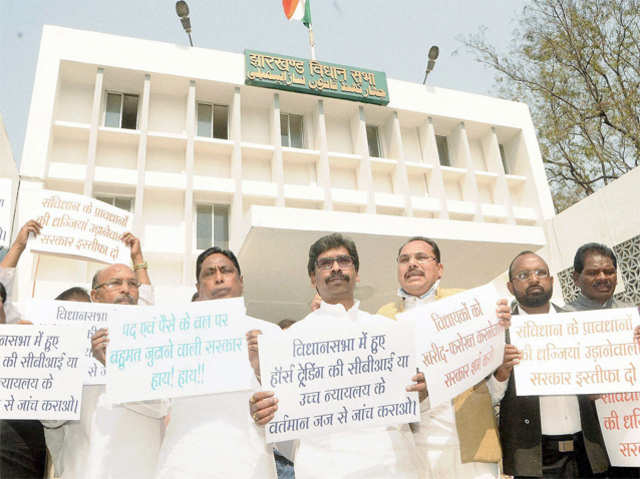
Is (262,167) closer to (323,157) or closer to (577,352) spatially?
(323,157)

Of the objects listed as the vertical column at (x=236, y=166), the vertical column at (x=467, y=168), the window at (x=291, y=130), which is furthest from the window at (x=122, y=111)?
the vertical column at (x=467, y=168)

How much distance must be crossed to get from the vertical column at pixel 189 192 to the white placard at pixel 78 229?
6224mm

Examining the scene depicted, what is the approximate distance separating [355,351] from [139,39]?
38.5 ft

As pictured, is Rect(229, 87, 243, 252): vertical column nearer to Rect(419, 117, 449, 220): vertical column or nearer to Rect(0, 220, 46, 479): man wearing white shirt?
Rect(419, 117, 449, 220): vertical column

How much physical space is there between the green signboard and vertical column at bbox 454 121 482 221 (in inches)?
94.7

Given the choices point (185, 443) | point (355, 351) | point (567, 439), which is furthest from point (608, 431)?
point (185, 443)

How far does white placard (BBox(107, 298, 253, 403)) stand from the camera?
252 cm

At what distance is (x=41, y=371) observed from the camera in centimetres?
285

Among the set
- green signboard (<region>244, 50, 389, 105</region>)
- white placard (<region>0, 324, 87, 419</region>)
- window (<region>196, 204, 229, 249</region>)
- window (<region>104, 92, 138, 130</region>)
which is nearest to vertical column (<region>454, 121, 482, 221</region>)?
green signboard (<region>244, 50, 389, 105</region>)

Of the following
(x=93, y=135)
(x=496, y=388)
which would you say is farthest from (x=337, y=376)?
(x=93, y=135)

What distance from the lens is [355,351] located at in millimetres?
2559

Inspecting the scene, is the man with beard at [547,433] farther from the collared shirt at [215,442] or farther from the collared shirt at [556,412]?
the collared shirt at [215,442]

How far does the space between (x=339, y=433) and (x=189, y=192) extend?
9.55 metres

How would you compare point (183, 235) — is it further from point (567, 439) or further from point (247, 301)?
point (567, 439)
